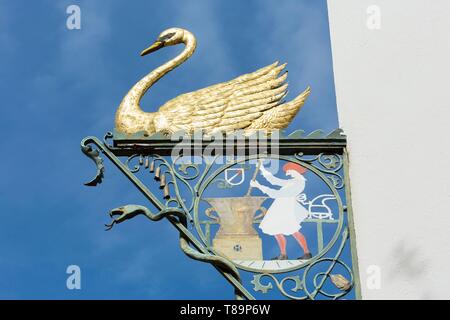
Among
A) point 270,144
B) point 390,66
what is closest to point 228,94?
point 270,144

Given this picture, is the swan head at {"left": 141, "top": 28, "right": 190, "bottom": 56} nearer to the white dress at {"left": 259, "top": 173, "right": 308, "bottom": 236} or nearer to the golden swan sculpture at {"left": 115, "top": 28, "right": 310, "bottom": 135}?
the golden swan sculpture at {"left": 115, "top": 28, "right": 310, "bottom": 135}

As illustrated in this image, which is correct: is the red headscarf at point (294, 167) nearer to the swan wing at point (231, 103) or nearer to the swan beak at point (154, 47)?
the swan wing at point (231, 103)

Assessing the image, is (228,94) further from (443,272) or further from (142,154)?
(443,272)

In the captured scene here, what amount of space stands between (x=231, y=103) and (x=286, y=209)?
114cm

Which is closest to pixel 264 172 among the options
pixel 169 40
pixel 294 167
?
pixel 294 167

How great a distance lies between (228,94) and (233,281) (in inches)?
70.1

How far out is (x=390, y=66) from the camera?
8.59 metres

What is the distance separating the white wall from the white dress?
1.32 ft

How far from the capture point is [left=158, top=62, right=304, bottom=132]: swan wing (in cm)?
867

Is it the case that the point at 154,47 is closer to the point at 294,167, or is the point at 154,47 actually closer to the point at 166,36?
the point at 166,36

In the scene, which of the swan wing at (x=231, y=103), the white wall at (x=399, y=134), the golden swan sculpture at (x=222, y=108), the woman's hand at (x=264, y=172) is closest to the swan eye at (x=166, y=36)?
the golden swan sculpture at (x=222, y=108)

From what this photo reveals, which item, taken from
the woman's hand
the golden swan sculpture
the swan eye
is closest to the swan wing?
the golden swan sculpture

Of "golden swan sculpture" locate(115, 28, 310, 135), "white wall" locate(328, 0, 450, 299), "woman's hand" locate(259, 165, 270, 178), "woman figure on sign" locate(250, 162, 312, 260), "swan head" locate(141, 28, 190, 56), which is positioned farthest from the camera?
"swan head" locate(141, 28, 190, 56)

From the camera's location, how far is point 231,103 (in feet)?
29.0
